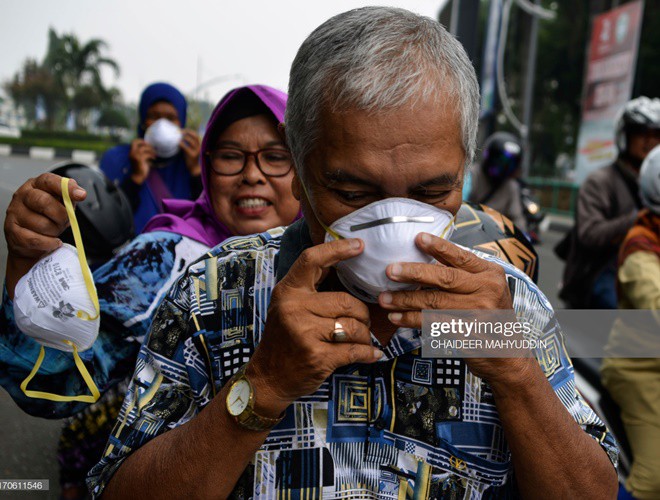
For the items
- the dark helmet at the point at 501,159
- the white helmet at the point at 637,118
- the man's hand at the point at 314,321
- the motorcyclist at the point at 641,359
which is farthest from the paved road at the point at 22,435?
the dark helmet at the point at 501,159

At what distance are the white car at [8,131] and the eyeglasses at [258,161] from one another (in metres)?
0.68

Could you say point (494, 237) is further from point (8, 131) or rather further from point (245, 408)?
point (8, 131)

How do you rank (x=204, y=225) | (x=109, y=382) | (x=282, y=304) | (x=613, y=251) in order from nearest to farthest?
(x=282, y=304)
(x=109, y=382)
(x=204, y=225)
(x=613, y=251)

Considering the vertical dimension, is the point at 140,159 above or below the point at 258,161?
below

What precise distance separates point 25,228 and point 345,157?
0.78 metres

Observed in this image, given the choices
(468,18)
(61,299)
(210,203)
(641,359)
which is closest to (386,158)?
(61,299)

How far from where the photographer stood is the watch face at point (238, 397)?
1.17 meters

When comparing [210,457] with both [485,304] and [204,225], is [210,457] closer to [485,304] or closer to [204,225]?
[485,304]

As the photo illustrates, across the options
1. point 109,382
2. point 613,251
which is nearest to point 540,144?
point 613,251

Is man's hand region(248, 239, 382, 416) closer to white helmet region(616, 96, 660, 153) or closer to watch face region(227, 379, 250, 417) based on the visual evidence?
watch face region(227, 379, 250, 417)

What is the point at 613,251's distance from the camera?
3.98m

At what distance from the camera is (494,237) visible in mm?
1844

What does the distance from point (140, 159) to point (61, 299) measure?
2.19 m

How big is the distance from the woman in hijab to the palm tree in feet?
2.19
